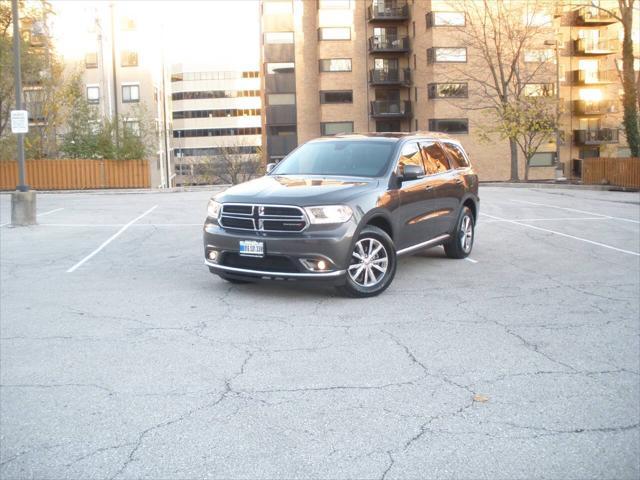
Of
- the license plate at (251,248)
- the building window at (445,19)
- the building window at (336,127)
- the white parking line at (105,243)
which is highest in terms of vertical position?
the building window at (445,19)

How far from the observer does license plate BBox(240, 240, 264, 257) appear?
312 inches

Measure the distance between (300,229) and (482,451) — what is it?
410 cm

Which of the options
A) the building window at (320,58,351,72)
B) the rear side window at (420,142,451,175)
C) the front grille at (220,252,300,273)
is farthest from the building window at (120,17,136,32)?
the front grille at (220,252,300,273)

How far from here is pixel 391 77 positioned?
5688cm

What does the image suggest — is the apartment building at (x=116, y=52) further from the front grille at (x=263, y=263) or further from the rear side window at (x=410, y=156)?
the front grille at (x=263, y=263)

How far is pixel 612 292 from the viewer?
344 inches

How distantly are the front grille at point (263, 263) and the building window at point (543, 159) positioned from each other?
159 ft

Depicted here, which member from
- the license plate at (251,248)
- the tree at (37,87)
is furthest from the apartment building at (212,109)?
the license plate at (251,248)

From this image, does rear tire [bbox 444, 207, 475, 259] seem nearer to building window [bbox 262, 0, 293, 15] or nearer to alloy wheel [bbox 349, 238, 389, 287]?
alloy wheel [bbox 349, 238, 389, 287]

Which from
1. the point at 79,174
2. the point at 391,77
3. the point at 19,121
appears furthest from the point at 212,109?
the point at 19,121

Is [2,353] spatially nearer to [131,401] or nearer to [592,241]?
[131,401]

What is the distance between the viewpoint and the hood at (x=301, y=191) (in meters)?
7.97

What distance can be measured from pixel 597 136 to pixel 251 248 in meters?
53.1

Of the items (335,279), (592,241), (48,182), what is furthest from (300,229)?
(48,182)
